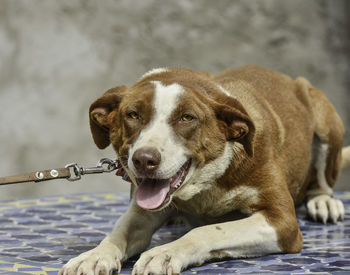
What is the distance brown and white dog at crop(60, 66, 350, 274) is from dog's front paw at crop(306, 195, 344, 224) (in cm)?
45

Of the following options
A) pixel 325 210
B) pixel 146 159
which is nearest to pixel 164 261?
pixel 146 159

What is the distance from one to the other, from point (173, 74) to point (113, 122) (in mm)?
412

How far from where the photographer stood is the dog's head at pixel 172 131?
3.30m

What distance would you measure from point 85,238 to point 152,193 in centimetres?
91

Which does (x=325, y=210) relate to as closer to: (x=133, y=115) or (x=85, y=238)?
(x=85, y=238)

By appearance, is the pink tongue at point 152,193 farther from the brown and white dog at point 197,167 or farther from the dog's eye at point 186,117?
the dog's eye at point 186,117

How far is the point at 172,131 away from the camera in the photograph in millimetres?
3400

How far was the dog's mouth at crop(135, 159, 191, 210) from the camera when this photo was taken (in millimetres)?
3311

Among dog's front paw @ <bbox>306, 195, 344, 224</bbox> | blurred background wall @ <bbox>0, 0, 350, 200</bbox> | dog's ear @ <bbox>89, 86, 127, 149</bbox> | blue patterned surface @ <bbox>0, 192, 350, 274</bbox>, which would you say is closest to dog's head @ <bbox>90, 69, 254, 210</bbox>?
dog's ear @ <bbox>89, 86, 127, 149</bbox>

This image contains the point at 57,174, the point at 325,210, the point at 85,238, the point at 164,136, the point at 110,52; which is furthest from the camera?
the point at 110,52

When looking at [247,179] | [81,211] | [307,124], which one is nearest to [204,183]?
[247,179]

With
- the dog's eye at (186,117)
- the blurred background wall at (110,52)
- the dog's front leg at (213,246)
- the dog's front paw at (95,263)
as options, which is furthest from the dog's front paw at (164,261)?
the blurred background wall at (110,52)

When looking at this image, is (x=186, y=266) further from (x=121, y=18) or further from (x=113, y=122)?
(x=121, y=18)

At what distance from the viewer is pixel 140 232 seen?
12.5 ft
